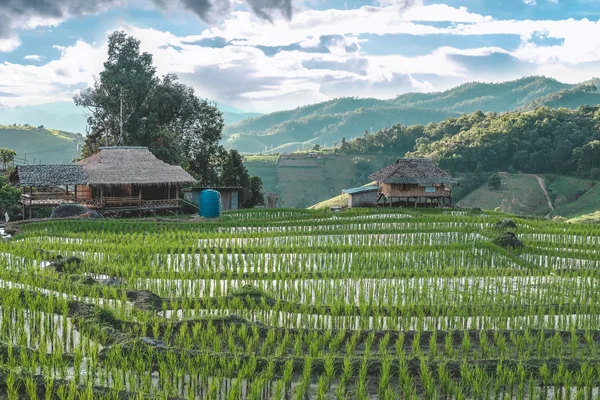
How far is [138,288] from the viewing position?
10.4 meters

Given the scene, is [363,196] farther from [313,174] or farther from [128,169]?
[313,174]

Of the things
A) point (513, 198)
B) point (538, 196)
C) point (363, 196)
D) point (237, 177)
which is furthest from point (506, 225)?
point (538, 196)

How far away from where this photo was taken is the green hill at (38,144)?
286 ft

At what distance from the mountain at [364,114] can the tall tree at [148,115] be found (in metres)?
111

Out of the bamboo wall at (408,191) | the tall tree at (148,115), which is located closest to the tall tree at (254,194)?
the tall tree at (148,115)

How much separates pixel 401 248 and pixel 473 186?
41091 millimetres

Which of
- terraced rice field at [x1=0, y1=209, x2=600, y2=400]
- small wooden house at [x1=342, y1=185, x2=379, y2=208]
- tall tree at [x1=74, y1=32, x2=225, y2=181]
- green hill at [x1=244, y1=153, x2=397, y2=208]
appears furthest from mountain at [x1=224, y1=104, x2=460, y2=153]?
terraced rice field at [x1=0, y1=209, x2=600, y2=400]

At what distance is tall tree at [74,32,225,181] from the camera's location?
33250mm

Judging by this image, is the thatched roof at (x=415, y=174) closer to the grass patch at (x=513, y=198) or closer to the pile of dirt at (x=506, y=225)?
the pile of dirt at (x=506, y=225)

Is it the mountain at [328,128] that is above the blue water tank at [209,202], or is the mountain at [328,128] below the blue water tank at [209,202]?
above

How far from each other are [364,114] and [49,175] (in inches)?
5678

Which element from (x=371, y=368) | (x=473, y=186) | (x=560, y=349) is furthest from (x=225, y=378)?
(x=473, y=186)

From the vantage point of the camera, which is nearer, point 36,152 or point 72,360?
point 72,360

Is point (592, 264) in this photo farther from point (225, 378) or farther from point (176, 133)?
point (176, 133)
